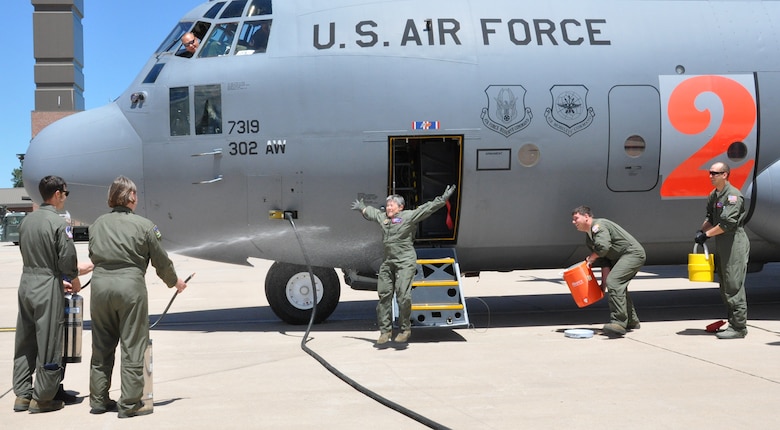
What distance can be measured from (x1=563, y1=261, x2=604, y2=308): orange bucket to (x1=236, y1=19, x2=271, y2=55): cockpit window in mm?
4880

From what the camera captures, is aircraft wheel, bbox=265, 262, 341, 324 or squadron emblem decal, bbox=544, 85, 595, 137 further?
aircraft wheel, bbox=265, 262, 341, 324

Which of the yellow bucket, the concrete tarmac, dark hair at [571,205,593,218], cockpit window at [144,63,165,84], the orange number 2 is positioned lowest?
the concrete tarmac

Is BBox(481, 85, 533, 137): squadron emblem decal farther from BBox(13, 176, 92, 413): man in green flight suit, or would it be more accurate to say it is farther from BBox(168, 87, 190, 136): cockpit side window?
BBox(13, 176, 92, 413): man in green flight suit

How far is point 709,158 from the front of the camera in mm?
10328

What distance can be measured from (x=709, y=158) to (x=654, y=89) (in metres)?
1.16

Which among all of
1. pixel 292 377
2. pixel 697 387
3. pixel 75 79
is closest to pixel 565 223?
pixel 697 387

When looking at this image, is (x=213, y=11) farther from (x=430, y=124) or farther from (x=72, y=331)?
(x=72, y=331)

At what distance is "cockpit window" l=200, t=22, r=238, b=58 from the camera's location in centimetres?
1025

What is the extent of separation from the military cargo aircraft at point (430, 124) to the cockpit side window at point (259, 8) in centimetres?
3

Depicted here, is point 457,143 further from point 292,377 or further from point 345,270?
point 292,377

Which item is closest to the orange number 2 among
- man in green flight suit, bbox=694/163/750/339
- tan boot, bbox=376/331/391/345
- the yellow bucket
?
man in green flight suit, bbox=694/163/750/339

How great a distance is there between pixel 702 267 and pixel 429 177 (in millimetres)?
3682

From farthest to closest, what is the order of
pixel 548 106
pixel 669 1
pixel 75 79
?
pixel 75 79 < pixel 669 1 < pixel 548 106

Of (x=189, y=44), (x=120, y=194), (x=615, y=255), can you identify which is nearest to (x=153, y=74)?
(x=189, y=44)
